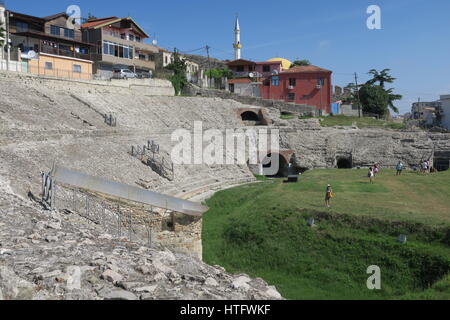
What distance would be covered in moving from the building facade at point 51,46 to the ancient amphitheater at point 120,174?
3.59m

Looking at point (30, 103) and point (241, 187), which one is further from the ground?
point (30, 103)

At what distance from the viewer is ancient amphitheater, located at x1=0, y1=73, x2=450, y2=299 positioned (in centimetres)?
872

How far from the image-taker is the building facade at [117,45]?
51000mm

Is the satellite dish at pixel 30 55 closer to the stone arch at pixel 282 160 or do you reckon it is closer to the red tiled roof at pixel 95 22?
the red tiled roof at pixel 95 22

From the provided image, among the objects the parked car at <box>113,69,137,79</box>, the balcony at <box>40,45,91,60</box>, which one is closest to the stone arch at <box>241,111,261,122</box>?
the parked car at <box>113,69,137,79</box>

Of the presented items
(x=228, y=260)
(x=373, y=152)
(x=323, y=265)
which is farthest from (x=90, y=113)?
Result: (x=373, y=152)

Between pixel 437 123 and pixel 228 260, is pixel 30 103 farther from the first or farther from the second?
pixel 437 123

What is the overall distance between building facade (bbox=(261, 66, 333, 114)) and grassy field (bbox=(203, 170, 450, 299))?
107 feet

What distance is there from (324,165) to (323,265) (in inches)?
1007

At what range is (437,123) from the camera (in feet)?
219

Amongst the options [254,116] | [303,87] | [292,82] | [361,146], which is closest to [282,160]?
[361,146]

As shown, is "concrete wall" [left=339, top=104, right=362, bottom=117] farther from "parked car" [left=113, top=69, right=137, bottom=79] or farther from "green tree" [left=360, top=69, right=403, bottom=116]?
"parked car" [left=113, top=69, right=137, bottom=79]

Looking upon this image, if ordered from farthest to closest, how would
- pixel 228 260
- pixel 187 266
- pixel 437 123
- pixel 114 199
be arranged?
pixel 437 123
pixel 228 260
pixel 114 199
pixel 187 266

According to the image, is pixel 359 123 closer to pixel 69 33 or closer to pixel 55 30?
pixel 69 33
